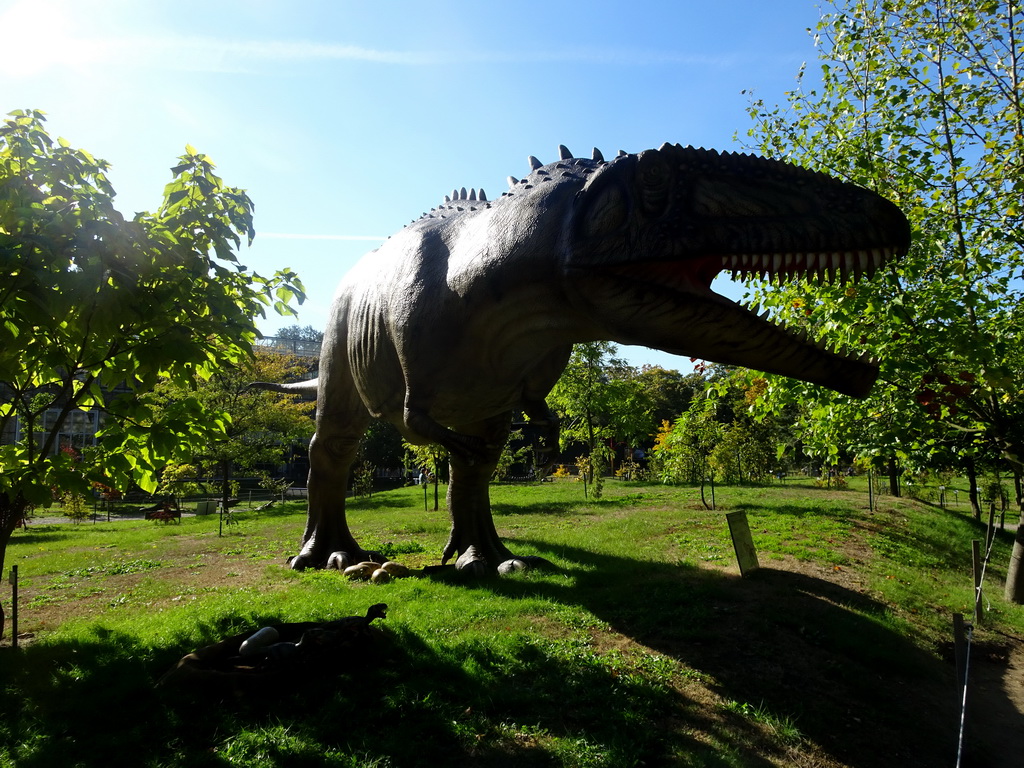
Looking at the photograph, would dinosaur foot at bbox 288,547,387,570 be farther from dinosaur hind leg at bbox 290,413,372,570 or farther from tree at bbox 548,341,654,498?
tree at bbox 548,341,654,498

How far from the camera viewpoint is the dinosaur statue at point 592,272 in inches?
122

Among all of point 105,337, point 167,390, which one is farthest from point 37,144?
point 167,390

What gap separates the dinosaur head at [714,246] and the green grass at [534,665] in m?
1.96

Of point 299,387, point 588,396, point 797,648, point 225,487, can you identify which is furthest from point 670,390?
point 797,648

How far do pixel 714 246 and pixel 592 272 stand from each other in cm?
62

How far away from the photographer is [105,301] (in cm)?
345

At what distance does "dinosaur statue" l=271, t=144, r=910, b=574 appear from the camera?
10.2ft

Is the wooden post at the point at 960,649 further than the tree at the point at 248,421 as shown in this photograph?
No

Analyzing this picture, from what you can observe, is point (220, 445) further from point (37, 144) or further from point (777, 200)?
point (777, 200)

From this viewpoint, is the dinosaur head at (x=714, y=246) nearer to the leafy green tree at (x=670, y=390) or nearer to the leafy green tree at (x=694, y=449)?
the leafy green tree at (x=694, y=449)

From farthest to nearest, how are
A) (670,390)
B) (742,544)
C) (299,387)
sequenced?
(670,390)
(299,387)
(742,544)

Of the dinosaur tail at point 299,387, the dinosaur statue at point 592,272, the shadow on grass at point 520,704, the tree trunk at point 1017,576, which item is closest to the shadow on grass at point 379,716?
the shadow on grass at point 520,704

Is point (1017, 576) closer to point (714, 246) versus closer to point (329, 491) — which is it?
point (714, 246)

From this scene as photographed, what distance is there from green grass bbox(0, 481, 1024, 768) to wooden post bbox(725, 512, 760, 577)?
19 cm
